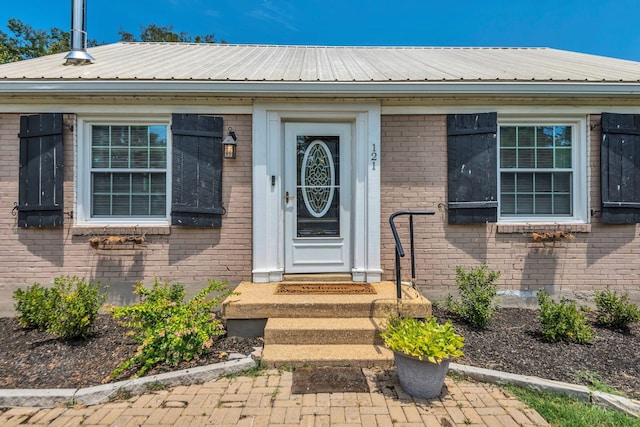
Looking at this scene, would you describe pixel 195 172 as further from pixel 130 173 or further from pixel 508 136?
pixel 508 136

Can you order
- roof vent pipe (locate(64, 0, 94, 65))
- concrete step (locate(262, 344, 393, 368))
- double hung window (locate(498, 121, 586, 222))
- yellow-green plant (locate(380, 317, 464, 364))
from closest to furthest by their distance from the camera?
yellow-green plant (locate(380, 317, 464, 364))
concrete step (locate(262, 344, 393, 368))
double hung window (locate(498, 121, 586, 222))
roof vent pipe (locate(64, 0, 94, 65))

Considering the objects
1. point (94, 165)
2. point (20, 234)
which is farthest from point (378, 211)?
point (20, 234)

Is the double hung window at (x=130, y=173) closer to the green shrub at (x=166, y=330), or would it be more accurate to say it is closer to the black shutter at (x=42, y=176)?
the black shutter at (x=42, y=176)

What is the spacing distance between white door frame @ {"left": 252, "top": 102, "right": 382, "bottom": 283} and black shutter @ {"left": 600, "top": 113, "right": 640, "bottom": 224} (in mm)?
2820

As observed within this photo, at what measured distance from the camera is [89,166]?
4152mm

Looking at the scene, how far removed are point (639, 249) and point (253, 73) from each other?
5.47m

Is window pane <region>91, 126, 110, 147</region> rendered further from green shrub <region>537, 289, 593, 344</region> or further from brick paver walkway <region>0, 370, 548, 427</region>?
green shrub <region>537, 289, 593, 344</region>

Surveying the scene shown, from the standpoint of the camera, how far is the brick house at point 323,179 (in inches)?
158

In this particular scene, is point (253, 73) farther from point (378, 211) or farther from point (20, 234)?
point (20, 234)

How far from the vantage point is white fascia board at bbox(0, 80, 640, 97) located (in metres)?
3.80

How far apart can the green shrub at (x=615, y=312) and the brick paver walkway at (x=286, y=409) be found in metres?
2.14

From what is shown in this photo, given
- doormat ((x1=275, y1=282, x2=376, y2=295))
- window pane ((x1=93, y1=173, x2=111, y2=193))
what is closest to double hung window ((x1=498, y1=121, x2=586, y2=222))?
doormat ((x1=275, y1=282, x2=376, y2=295))

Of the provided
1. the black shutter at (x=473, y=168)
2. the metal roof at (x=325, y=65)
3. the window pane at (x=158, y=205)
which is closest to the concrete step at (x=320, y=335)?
the black shutter at (x=473, y=168)

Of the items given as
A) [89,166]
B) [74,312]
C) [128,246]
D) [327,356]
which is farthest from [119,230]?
[327,356]
